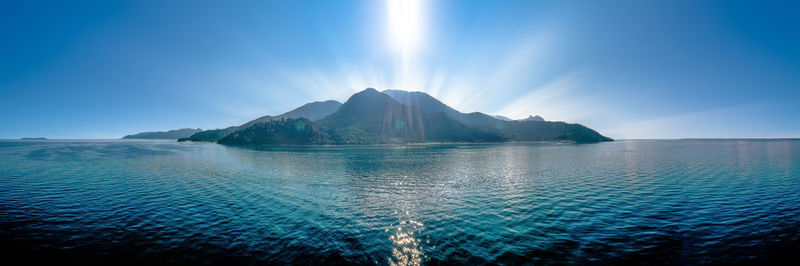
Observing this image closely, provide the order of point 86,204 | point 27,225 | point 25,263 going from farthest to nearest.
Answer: point 86,204 < point 27,225 < point 25,263

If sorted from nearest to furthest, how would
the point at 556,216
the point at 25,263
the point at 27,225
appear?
the point at 25,263, the point at 27,225, the point at 556,216

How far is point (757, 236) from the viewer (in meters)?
19.3

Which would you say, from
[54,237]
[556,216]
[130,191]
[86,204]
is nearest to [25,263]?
[54,237]

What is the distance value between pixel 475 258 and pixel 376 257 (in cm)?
588

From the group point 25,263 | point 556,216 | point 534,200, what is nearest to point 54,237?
point 25,263

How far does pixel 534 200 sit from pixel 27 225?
44.9 meters

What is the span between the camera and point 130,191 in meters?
34.6

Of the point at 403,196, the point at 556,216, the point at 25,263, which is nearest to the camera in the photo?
the point at 25,263

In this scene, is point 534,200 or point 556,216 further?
point 534,200

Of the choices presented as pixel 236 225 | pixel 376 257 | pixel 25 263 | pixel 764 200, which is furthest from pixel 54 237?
pixel 764 200

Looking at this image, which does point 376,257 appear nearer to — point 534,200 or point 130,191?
point 534,200

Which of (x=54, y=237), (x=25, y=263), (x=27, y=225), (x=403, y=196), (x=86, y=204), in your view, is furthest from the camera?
(x=403, y=196)

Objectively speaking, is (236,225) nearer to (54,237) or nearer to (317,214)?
(317,214)

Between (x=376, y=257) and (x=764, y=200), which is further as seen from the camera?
(x=764, y=200)
